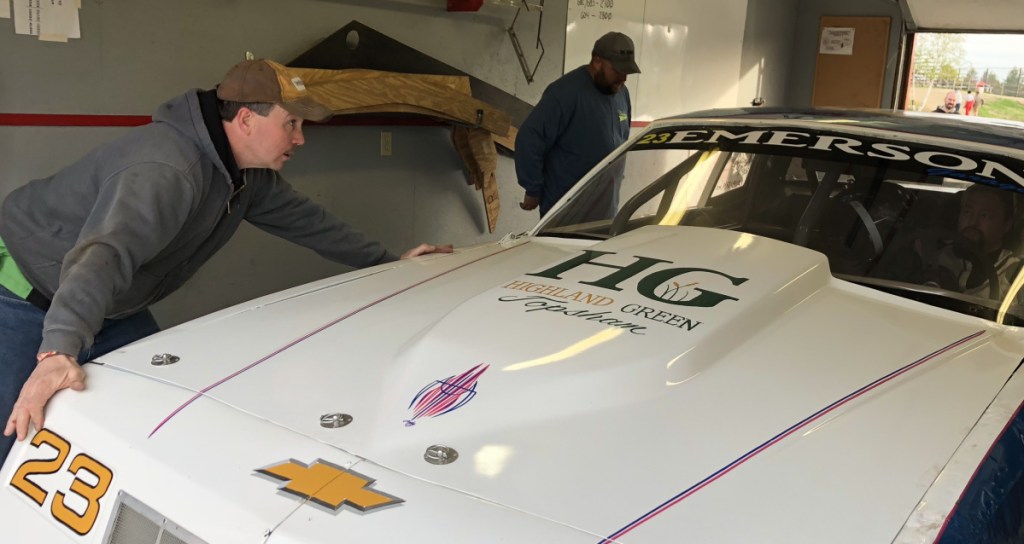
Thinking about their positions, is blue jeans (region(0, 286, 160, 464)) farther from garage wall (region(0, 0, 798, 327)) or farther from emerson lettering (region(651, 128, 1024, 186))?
emerson lettering (region(651, 128, 1024, 186))

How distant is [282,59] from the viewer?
4.01 m

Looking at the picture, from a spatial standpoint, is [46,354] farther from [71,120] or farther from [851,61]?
[851,61]

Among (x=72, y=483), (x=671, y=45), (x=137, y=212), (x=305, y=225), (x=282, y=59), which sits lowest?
(x=72, y=483)

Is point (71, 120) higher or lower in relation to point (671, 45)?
lower

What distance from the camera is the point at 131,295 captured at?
2.09 metres

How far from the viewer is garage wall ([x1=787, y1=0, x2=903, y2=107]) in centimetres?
829

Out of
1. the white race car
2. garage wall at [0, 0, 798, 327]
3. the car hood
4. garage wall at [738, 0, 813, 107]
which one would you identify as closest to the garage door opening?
garage wall at [738, 0, 813, 107]

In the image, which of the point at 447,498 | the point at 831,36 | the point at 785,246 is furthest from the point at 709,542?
the point at 831,36

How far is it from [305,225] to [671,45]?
506 cm

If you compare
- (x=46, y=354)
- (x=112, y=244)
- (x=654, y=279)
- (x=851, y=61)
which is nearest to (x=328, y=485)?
(x=46, y=354)

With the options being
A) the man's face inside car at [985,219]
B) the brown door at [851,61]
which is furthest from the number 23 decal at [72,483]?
the brown door at [851,61]

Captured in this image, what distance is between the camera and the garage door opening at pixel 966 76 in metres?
8.23

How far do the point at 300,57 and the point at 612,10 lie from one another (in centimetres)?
282

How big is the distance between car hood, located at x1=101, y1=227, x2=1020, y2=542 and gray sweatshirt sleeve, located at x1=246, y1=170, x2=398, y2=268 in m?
0.38
